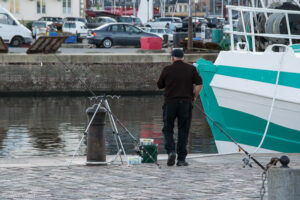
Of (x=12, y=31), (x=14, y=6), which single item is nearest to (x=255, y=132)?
(x=12, y=31)

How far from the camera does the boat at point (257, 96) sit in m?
13.7

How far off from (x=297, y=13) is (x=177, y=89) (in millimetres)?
4291

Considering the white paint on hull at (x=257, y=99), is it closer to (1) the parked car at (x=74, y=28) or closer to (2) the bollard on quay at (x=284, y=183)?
(2) the bollard on quay at (x=284, y=183)

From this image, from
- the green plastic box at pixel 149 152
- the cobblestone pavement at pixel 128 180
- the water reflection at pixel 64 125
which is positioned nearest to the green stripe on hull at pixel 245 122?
the cobblestone pavement at pixel 128 180

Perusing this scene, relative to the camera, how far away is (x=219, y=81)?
1484 cm

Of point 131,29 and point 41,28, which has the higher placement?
point 131,29

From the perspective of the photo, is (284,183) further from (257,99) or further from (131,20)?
(131,20)

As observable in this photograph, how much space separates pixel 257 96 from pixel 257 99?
6 centimetres

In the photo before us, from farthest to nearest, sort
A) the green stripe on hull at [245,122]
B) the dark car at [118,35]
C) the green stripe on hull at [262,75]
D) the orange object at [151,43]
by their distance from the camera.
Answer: the dark car at [118,35], the orange object at [151,43], the green stripe on hull at [245,122], the green stripe on hull at [262,75]

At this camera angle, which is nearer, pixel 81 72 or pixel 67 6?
pixel 81 72

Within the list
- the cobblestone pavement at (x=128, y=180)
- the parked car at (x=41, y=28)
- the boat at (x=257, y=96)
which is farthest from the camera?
the parked car at (x=41, y=28)

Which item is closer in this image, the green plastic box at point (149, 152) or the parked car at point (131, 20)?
the green plastic box at point (149, 152)

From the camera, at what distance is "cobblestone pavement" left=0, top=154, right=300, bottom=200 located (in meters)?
9.05

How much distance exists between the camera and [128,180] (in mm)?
10102
